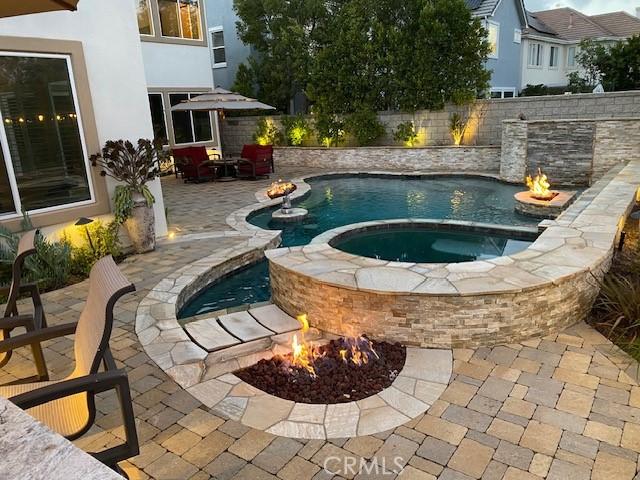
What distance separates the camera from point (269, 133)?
18.2m

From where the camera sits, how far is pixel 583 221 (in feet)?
20.0

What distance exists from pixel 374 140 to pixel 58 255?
12.6 metres

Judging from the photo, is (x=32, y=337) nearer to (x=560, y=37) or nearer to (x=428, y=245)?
(x=428, y=245)

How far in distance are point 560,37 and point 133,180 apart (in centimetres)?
2776

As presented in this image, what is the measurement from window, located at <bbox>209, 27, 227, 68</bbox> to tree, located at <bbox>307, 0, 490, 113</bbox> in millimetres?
7255

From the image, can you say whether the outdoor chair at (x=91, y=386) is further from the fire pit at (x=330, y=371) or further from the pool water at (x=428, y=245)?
the pool water at (x=428, y=245)

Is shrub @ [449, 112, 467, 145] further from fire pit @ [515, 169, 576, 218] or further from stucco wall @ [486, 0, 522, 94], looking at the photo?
stucco wall @ [486, 0, 522, 94]

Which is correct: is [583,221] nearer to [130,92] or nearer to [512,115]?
[130,92]

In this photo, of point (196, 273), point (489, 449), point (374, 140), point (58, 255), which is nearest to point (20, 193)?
point (58, 255)

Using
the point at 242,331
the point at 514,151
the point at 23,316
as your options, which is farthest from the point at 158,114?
the point at 23,316

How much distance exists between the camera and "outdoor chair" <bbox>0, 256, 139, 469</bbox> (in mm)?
2051

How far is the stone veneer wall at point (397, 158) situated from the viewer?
14242 mm

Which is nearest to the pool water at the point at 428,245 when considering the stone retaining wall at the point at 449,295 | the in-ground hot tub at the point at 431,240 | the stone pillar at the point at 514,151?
the in-ground hot tub at the point at 431,240

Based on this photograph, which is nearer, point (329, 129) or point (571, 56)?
point (329, 129)
